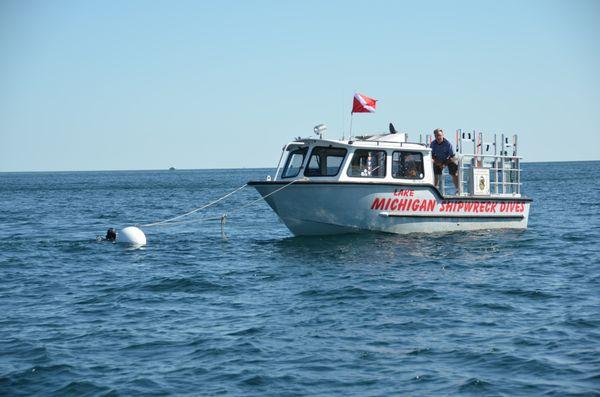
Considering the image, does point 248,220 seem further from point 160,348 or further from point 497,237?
point 160,348

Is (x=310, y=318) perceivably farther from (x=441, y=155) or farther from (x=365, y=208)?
(x=441, y=155)

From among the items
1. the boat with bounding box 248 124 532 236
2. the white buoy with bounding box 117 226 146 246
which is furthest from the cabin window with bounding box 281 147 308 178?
the white buoy with bounding box 117 226 146 246

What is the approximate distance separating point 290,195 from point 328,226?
1.36 meters

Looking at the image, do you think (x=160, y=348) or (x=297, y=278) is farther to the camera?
(x=297, y=278)

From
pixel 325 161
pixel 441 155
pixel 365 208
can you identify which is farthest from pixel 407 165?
pixel 325 161

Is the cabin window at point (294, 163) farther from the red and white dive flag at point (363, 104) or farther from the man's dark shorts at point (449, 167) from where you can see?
the man's dark shorts at point (449, 167)

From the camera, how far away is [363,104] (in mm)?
20609

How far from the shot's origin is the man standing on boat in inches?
834

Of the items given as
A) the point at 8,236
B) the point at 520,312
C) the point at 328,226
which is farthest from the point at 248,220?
the point at 520,312

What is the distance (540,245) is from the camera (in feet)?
64.2

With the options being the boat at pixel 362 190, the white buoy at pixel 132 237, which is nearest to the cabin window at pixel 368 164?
the boat at pixel 362 190

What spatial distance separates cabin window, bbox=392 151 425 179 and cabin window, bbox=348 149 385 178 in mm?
374

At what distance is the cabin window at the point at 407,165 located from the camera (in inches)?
783

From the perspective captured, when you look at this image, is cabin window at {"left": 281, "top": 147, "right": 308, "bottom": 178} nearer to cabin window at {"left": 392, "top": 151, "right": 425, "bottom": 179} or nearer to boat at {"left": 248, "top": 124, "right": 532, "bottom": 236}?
boat at {"left": 248, "top": 124, "right": 532, "bottom": 236}
